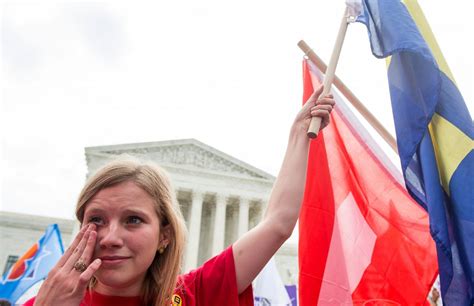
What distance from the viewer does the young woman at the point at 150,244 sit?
5.42ft

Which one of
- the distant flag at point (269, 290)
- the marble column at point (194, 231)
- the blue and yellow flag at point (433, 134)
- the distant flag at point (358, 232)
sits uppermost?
the blue and yellow flag at point (433, 134)

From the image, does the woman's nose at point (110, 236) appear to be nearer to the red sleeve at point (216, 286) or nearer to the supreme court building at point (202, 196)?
the red sleeve at point (216, 286)

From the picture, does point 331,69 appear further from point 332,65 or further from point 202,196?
point 202,196

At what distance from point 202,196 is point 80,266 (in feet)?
126

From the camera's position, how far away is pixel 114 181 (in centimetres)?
183

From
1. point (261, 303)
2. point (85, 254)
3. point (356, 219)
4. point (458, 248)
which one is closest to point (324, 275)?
point (356, 219)

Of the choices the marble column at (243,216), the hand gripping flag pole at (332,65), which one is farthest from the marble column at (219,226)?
the hand gripping flag pole at (332,65)

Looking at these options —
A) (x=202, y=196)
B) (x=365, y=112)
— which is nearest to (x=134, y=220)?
(x=365, y=112)

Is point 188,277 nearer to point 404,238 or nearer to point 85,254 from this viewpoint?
point 85,254

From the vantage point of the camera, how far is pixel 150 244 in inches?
69.2

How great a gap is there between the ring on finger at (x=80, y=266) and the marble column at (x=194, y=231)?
35.1 meters

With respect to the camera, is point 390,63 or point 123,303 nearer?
point 123,303

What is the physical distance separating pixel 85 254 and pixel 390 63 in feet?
6.97

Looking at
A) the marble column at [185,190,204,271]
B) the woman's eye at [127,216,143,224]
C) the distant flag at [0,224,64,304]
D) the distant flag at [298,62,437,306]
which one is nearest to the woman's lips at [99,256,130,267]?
the woman's eye at [127,216,143,224]
